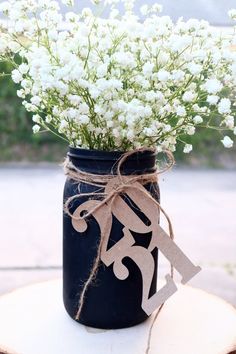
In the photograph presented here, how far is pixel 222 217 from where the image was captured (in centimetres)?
304

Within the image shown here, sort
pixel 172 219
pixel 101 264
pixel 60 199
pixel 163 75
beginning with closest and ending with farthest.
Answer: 1. pixel 163 75
2. pixel 101 264
3. pixel 172 219
4. pixel 60 199

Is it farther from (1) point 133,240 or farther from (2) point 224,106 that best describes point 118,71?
(1) point 133,240

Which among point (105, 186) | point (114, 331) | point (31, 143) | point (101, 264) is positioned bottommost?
point (31, 143)

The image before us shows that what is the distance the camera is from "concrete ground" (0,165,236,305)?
87.7 inches

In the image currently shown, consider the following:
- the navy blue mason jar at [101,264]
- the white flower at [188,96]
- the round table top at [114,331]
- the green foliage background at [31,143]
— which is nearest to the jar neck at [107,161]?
the navy blue mason jar at [101,264]

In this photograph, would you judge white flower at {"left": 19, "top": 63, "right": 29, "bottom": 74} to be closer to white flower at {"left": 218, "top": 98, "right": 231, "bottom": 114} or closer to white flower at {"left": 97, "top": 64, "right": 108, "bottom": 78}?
white flower at {"left": 97, "top": 64, "right": 108, "bottom": 78}

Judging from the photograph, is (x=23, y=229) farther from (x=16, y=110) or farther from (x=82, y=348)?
(x=16, y=110)

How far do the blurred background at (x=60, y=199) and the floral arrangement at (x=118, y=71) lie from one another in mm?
264

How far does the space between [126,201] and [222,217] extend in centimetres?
224

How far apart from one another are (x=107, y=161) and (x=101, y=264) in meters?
0.18

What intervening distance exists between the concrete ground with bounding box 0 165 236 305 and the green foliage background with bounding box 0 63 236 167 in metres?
0.58

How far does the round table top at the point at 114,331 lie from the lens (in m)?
0.87

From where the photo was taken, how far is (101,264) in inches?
35.2

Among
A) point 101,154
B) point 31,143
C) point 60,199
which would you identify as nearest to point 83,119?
point 101,154
